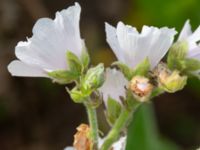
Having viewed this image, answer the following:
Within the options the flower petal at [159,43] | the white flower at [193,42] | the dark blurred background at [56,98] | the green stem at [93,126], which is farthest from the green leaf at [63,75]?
the dark blurred background at [56,98]

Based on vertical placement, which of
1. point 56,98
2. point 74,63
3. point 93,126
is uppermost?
point 56,98

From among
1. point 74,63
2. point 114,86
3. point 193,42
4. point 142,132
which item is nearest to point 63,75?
point 74,63

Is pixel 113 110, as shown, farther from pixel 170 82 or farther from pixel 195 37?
pixel 195 37

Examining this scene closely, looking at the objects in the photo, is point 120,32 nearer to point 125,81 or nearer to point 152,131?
point 125,81

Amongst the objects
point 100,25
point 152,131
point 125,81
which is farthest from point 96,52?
point 125,81

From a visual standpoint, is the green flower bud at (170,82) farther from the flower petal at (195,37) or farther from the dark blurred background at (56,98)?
the dark blurred background at (56,98)

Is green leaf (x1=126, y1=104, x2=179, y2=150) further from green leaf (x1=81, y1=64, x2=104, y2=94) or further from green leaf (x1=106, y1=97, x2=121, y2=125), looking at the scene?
green leaf (x1=81, y1=64, x2=104, y2=94)
